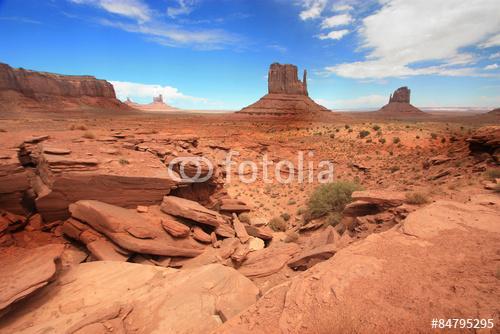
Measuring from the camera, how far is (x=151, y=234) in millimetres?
7586

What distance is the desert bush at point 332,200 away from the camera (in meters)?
11.3

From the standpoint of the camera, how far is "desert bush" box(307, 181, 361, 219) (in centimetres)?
1126

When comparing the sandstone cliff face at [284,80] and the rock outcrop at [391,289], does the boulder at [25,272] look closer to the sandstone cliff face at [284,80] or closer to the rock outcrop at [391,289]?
the rock outcrop at [391,289]

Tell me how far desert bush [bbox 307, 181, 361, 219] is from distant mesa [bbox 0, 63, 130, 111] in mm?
76727

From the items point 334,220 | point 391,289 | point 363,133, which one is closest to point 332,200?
point 334,220

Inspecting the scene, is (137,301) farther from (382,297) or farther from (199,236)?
(382,297)

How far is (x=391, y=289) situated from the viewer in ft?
12.2

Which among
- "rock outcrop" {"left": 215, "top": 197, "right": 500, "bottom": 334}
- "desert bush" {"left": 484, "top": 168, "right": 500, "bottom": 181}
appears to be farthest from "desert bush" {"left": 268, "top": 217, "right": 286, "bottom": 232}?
"desert bush" {"left": 484, "top": 168, "right": 500, "bottom": 181}

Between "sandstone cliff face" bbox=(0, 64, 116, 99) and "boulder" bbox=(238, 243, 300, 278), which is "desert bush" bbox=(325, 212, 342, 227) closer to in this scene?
"boulder" bbox=(238, 243, 300, 278)

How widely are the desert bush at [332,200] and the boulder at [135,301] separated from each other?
6441 millimetres

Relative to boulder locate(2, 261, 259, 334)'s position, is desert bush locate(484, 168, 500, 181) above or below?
above

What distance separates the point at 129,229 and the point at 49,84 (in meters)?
90.8

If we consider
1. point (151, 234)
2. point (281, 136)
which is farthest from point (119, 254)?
point (281, 136)

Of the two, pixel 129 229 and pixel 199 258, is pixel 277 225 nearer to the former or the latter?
pixel 199 258
